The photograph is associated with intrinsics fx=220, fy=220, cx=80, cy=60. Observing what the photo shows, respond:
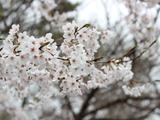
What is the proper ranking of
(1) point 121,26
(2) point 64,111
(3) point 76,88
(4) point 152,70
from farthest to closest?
(2) point 64,111 < (4) point 152,70 < (1) point 121,26 < (3) point 76,88

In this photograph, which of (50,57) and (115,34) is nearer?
(50,57)

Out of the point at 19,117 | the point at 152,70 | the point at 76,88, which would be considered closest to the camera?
the point at 76,88

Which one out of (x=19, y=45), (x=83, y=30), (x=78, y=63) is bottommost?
(x=78, y=63)

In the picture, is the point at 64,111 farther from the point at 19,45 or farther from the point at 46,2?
the point at 19,45

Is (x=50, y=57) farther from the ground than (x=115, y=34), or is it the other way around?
(x=115, y=34)

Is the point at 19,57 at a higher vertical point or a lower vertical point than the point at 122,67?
lower

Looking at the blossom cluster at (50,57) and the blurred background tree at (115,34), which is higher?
the blurred background tree at (115,34)

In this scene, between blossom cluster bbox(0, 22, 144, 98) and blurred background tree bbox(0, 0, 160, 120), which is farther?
blurred background tree bbox(0, 0, 160, 120)

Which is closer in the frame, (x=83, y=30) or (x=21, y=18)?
(x=83, y=30)

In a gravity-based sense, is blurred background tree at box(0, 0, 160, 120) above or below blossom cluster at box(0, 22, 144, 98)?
above

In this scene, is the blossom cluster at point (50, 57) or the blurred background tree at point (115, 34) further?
the blurred background tree at point (115, 34)

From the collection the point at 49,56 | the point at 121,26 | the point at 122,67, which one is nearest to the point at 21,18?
the point at 121,26
